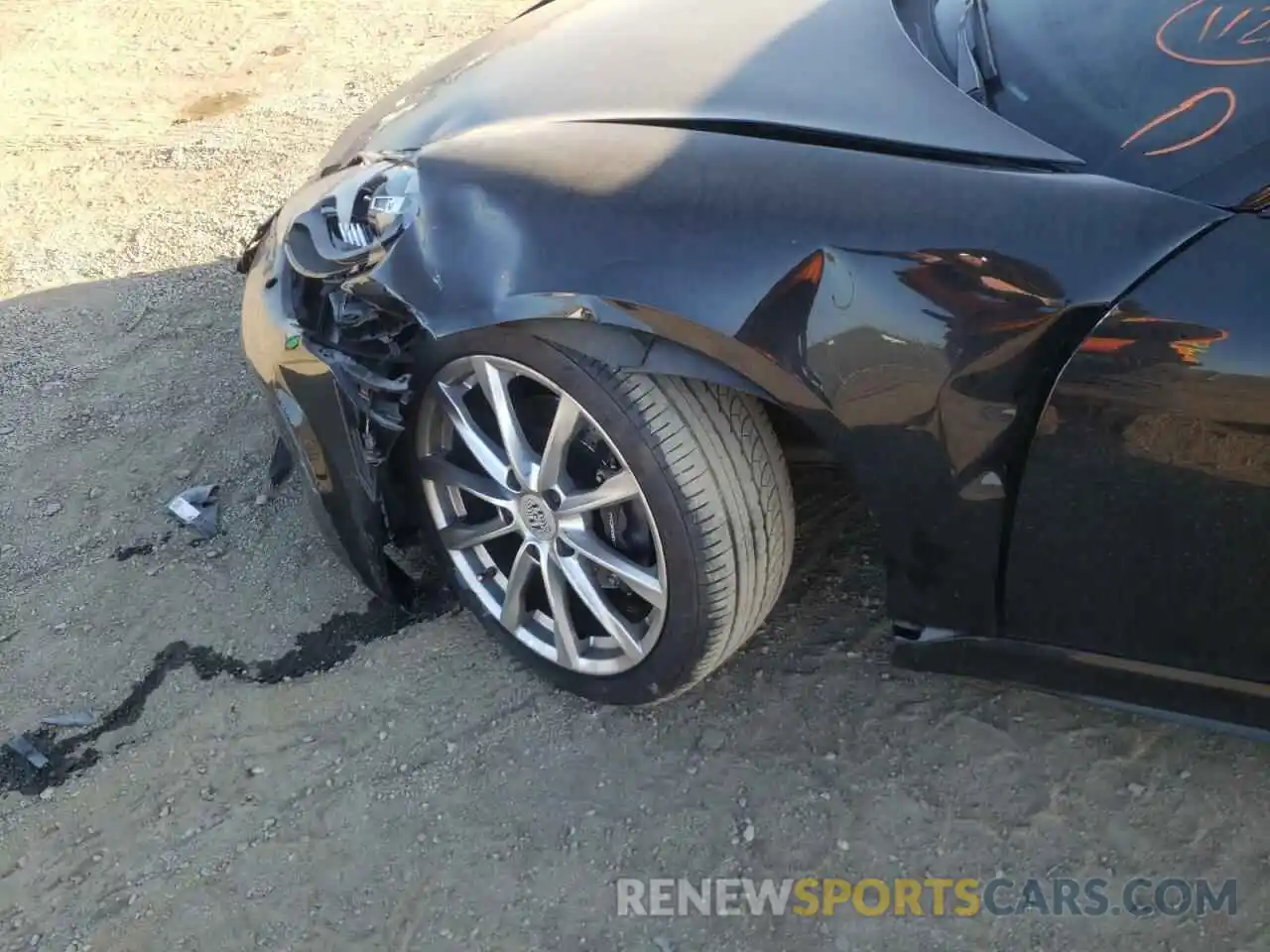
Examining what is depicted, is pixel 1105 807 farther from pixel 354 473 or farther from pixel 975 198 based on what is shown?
pixel 354 473

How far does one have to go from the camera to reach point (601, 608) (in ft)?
8.01

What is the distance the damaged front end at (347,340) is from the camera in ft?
7.75

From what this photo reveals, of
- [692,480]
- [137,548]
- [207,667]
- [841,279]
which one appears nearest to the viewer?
[841,279]

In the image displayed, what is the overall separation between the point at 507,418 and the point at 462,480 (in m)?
0.23

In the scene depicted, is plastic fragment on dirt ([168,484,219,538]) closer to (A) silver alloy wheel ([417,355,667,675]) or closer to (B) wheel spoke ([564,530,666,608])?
(A) silver alloy wheel ([417,355,667,675])

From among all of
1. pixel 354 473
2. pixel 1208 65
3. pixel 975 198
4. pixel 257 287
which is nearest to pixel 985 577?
pixel 975 198

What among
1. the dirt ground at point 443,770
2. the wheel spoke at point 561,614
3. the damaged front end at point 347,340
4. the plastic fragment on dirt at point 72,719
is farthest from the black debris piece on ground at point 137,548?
the wheel spoke at point 561,614

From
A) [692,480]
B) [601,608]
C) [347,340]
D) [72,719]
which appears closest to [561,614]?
[601,608]

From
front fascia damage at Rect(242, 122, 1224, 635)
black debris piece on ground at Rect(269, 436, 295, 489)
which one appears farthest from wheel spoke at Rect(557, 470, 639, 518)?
black debris piece on ground at Rect(269, 436, 295, 489)

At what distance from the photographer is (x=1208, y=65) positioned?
1877 millimetres

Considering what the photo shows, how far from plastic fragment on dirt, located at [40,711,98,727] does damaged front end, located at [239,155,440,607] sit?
76cm

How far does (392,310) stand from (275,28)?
4.17 m

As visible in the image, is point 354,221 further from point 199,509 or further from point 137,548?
point 137,548
